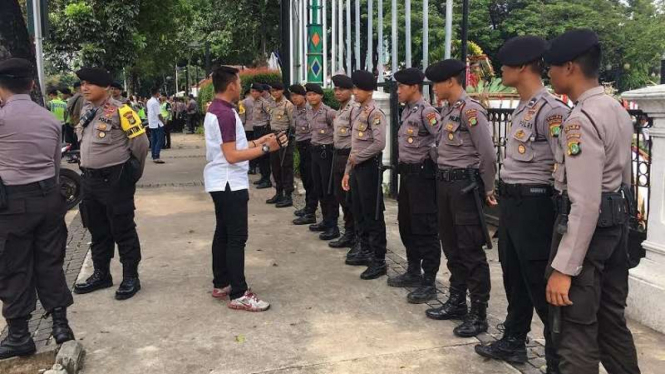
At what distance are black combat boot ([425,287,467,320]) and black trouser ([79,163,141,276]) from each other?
2.51m

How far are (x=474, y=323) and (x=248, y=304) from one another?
1.67 metres

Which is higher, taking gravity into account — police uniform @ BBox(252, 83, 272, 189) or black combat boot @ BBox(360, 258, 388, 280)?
police uniform @ BBox(252, 83, 272, 189)

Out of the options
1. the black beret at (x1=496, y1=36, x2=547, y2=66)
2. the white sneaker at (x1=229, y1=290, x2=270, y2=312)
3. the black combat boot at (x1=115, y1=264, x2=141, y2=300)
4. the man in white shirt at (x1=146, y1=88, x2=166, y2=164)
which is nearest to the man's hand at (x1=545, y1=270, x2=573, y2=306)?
the black beret at (x1=496, y1=36, x2=547, y2=66)

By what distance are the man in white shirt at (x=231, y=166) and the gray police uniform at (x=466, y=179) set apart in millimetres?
1233

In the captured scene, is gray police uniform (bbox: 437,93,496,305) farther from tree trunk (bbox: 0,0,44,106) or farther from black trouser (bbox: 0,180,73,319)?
tree trunk (bbox: 0,0,44,106)

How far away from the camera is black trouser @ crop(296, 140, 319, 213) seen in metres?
7.47

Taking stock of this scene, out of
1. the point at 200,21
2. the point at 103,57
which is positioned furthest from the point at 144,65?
the point at 103,57

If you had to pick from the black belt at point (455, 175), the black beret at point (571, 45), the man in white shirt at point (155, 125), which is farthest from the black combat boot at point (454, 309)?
the man in white shirt at point (155, 125)

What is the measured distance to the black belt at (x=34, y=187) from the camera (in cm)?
358

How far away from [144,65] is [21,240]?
73.4ft

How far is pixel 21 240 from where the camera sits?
3.62 metres

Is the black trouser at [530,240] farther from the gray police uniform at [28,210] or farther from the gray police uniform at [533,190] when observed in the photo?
the gray police uniform at [28,210]

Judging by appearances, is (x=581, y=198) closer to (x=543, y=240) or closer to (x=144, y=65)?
(x=543, y=240)

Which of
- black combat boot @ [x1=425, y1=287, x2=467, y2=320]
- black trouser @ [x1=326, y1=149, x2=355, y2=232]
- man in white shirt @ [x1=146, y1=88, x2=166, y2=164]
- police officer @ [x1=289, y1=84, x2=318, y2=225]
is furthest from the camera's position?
man in white shirt @ [x1=146, y1=88, x2=166, y2=164]
